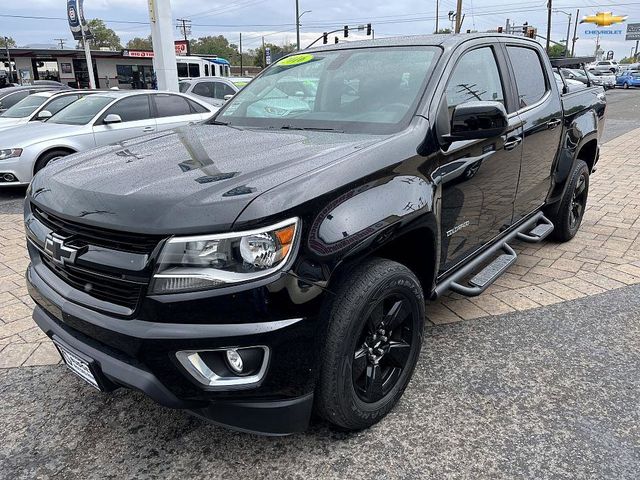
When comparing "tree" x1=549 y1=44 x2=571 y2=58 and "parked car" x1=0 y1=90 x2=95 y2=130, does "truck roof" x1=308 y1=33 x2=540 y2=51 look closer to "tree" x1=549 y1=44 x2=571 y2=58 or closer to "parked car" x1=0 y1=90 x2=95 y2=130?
"tree" x1=549 y1=44 x2=571 y2=58

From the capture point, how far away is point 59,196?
2.23 metres

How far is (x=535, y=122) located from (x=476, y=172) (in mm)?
1109

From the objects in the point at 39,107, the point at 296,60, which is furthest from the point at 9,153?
the point at 296,60

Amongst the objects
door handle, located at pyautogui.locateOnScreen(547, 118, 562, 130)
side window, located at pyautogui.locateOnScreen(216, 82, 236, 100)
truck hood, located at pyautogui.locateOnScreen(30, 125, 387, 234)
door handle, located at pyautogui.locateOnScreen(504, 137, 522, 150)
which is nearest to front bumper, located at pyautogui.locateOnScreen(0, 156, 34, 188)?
truck hood, located at pyautogui.locateOnScreen(30, 125, 387, 234)

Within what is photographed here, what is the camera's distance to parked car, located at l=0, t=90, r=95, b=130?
9086 mm

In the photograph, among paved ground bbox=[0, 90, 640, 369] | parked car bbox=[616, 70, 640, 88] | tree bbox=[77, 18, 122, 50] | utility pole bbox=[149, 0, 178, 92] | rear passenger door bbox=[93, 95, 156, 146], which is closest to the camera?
paved ground bbox=[0, 90, 640, 369]

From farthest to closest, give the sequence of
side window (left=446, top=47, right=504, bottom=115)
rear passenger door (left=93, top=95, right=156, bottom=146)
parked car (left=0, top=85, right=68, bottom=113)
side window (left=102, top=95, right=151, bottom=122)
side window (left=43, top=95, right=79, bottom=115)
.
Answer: parked car (left=0, top=85, right=68, bottom=113) < side window (left=43, top=95, right=79, bottom=115) < side window (left=102, top=95, right=151, bottom=122) < rear passenger door (left=93, top=95, right=156, bottom=146) < side window (left=446, top=47, right=504, bottom=115)

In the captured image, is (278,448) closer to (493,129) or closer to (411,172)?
(411,172)

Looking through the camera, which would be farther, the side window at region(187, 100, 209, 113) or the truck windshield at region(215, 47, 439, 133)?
the side window at region(187, 100, 209, 113)

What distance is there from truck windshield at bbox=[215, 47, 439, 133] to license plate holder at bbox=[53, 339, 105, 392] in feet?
5.30

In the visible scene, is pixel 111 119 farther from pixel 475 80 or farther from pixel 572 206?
pixel 572 206

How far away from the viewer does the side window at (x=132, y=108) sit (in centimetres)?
819

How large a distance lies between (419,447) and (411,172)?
1259mm

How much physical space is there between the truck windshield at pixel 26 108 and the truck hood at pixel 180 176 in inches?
399
